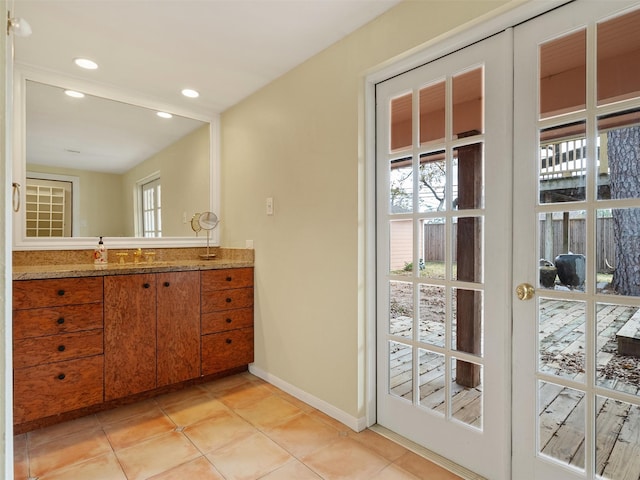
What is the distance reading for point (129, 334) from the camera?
2.25 m

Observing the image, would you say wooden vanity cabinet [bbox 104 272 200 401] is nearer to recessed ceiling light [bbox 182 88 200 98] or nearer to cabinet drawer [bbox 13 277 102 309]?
cabinet drawer [bbox 13 277 102 309]

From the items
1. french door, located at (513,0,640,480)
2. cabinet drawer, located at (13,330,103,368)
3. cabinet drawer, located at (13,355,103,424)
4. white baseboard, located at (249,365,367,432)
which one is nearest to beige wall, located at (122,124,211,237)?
cabinet drawer, located at (13,330,103,368)

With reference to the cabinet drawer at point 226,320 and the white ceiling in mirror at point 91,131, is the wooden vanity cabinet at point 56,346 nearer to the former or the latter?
the cabinet drawer at point 226,320

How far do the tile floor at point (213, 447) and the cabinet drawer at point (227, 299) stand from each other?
0.65m

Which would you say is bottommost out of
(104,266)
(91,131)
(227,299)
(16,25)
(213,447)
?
(213,447)

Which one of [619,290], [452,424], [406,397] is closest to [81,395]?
[406,397]

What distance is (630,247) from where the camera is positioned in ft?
4.13

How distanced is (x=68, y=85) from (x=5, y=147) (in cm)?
239

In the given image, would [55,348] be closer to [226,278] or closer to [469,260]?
[226,278]

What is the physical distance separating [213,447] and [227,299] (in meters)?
1.06

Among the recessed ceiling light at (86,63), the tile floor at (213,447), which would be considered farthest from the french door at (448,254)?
the recessed ceiling light at (86,63)

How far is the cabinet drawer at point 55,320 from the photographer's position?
188 centimetres

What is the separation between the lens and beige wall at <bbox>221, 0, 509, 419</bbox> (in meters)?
1.94

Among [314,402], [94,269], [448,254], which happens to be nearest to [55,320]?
[94,269]
